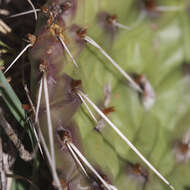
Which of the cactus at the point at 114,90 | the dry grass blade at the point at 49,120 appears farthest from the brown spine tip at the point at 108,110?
the dry grass blade at the point at 49,120

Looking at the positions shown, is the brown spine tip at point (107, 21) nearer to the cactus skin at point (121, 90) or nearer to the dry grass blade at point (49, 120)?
the cactus skin at point (121, 90)

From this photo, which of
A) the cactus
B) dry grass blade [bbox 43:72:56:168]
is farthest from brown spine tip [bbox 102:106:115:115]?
dry grass blade [bbox 43:72:56:168]

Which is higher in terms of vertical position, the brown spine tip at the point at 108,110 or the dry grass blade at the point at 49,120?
the dry grass blade at the point at 49,120

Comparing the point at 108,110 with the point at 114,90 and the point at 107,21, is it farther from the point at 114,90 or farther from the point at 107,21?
the point at 107,21

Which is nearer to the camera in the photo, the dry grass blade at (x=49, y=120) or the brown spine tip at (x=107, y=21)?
the dry grass blade at (x=49, y=120)

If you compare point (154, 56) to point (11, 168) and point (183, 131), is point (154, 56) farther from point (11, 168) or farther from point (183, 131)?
point (11, 168)

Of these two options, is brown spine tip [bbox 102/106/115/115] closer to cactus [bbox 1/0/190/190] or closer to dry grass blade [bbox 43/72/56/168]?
cactus [bbox 1/0/190/190]

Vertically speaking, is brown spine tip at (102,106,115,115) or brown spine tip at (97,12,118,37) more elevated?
brown spine tip at (97,12,118,37)
